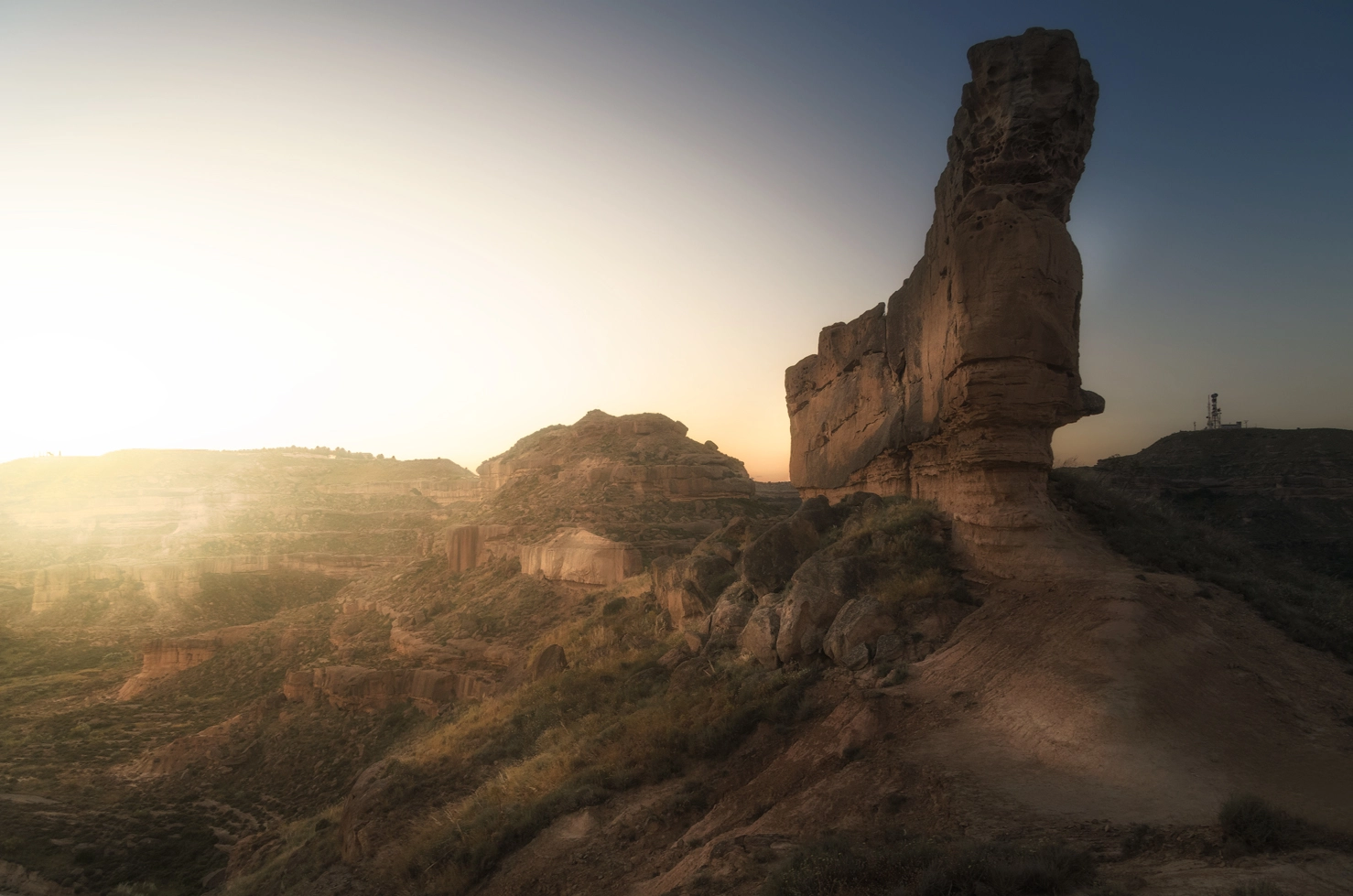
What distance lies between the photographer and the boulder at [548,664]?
15141mm

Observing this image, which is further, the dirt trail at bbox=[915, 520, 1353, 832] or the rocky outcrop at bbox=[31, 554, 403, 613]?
the rocky outcrop at bbox=[31, 554, 403, 613]

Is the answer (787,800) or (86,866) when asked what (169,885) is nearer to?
(86,866)

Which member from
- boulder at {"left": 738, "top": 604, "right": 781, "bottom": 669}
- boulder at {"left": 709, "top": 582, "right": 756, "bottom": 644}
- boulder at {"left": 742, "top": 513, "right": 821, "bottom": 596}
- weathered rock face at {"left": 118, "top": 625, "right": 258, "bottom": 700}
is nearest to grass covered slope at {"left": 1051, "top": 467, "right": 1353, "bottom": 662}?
boulder at {"left": 742, "top": 513, "right": 821, "bottom": 596}

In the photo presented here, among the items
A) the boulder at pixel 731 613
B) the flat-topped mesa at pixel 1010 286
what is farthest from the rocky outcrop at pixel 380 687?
the flat-topped mesa at pixel 1010 286

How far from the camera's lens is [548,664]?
1533 cm

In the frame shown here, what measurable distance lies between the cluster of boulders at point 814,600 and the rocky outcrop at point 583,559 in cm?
892

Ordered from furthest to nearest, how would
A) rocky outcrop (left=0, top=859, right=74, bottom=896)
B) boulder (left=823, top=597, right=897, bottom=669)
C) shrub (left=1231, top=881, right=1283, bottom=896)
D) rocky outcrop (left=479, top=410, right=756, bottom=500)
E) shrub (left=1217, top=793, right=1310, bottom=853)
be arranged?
1. rocky outcrop (left=479, top=410, right=756, bottom=500)
2. rocky outcrop (left=0, top=859, right=74, bottom=896)
3. boulder (left=823, top=597, right=897, bottom=669)
4. shrub (left=1217, top=793, right=1310, bottom=853)
5. shrub (left=1231, top=881, right=1283, bottom=896)

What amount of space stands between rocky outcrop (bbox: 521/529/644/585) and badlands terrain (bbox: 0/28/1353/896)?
18 centimetres

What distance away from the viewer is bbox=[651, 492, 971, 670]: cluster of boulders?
9023mm

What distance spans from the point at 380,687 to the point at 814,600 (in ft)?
52.3

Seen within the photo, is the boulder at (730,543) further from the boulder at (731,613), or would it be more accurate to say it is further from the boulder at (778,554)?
the boulder at (731,613)

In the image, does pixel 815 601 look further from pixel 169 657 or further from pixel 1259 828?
pixel 169 657

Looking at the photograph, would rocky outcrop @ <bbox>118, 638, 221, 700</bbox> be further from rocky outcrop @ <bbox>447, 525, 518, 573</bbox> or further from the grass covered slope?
the grass covered slope

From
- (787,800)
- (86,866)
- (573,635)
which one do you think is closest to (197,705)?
(86,866)
